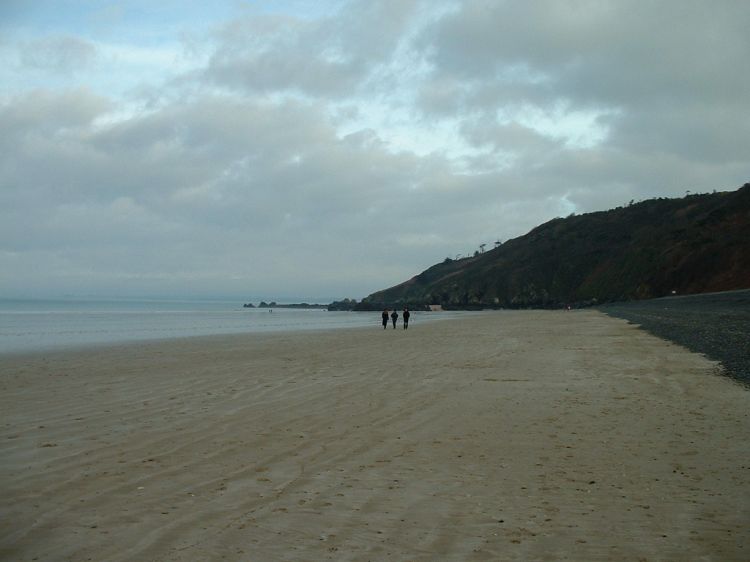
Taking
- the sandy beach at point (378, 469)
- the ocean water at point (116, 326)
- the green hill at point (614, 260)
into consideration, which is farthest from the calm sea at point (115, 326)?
the green hill at point (614, 260)

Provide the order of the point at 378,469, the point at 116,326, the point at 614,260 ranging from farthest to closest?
the point at 614,260 → the point at 116,326 → the point at 378,469

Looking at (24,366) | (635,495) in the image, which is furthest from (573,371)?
(24,366)

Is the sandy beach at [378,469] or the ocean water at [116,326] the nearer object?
the sandy beach at [378,469]

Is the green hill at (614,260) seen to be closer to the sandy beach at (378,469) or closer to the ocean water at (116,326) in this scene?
the ocean water at (116,326)

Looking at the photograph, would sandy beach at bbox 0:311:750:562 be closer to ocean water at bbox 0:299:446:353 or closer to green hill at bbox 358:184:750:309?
ocean water at bbox 0:299:446:353

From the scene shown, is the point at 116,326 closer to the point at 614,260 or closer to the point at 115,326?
the point at 115,326

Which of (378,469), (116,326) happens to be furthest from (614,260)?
(378,469)

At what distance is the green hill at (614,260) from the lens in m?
77.2

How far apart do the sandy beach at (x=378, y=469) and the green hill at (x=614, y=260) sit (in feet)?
209

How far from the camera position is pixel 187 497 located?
5324mm

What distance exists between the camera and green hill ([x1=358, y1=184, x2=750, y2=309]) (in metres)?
77.2

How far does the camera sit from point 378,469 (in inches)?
245

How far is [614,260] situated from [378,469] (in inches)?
4600

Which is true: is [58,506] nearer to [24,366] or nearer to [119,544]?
[119,544]
